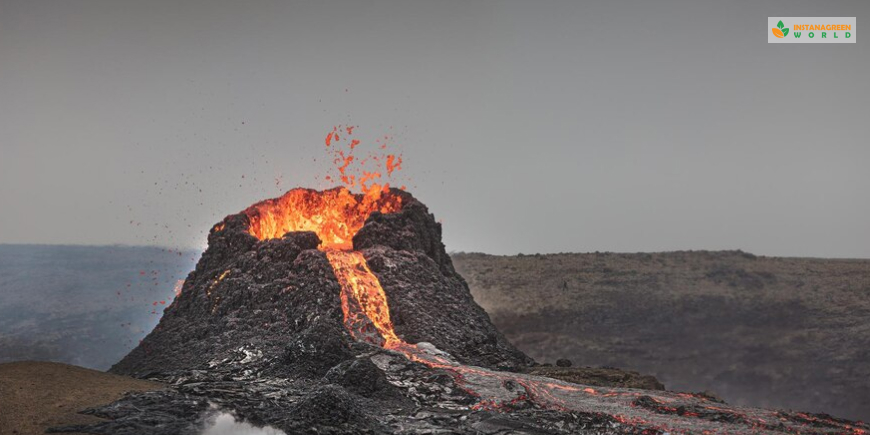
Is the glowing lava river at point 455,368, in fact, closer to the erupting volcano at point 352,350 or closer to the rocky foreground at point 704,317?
the erupting volcano at point 352,350

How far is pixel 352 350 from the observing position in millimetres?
28078

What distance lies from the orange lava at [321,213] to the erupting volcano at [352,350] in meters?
0.06

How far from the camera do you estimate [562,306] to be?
195ft

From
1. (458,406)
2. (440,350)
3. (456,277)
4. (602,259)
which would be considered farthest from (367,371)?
(602,259)

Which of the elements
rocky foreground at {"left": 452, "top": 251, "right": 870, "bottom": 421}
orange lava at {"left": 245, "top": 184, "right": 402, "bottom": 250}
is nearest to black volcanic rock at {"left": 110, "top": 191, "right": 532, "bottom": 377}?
orange lava at {"left": 245, "top": 184, "right": 402, "bottom": 250}

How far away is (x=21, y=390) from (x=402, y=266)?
57.3ft

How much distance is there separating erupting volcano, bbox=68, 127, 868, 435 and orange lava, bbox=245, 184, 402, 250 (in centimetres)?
6

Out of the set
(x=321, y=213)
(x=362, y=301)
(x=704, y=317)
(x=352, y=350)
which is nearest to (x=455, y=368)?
(x=352, y=350)

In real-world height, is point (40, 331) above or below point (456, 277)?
below

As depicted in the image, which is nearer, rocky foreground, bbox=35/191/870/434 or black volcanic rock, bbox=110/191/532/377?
rocky foreground, bbox=35/191/870/434

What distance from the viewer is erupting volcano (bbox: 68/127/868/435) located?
69.5ft

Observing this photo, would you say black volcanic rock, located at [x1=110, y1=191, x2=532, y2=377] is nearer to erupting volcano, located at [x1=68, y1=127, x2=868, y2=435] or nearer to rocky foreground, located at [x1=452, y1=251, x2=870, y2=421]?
erupting volcano, located at [x1=68, y1=127, x2=868, y2=435]

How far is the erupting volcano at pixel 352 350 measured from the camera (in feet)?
69.5

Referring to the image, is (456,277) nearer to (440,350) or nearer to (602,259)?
(440,350)
